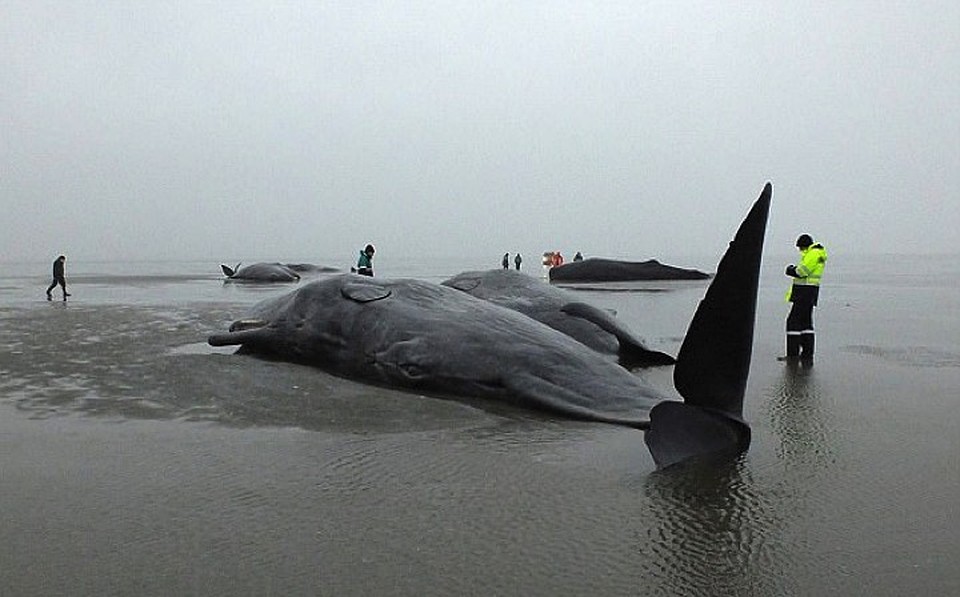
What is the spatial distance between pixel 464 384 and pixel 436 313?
89 cm

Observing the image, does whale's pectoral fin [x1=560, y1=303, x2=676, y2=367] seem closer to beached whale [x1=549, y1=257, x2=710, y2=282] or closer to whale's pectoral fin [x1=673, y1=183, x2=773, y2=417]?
whale's pectoral fin [x1=673, y1=183, x2=773, y2=417]

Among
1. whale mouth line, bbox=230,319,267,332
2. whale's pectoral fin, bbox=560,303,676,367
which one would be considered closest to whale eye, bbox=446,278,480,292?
whale's pectoral fin, bbox=560,303,676,367

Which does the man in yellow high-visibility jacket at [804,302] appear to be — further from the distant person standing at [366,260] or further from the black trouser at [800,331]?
the distant person standing at [366,260]

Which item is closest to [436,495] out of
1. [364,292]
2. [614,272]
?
[364,292]

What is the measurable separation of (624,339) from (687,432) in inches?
172

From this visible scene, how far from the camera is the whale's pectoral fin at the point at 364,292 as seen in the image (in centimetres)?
701

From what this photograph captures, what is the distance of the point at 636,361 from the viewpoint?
27.6ft

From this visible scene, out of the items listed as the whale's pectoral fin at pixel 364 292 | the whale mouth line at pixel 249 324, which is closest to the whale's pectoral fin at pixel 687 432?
the whale's pectoral fin at pixel 364 292

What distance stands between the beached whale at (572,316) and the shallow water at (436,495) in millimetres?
1797

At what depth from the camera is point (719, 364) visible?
3.82 meters

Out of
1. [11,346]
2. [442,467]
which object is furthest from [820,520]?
[11,346]

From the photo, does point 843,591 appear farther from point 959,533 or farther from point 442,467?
point 442,467

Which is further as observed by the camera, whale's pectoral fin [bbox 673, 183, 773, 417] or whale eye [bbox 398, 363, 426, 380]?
whale eye [bbox 398, 363, 426, 380]

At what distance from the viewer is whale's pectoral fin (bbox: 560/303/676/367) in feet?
27.4
